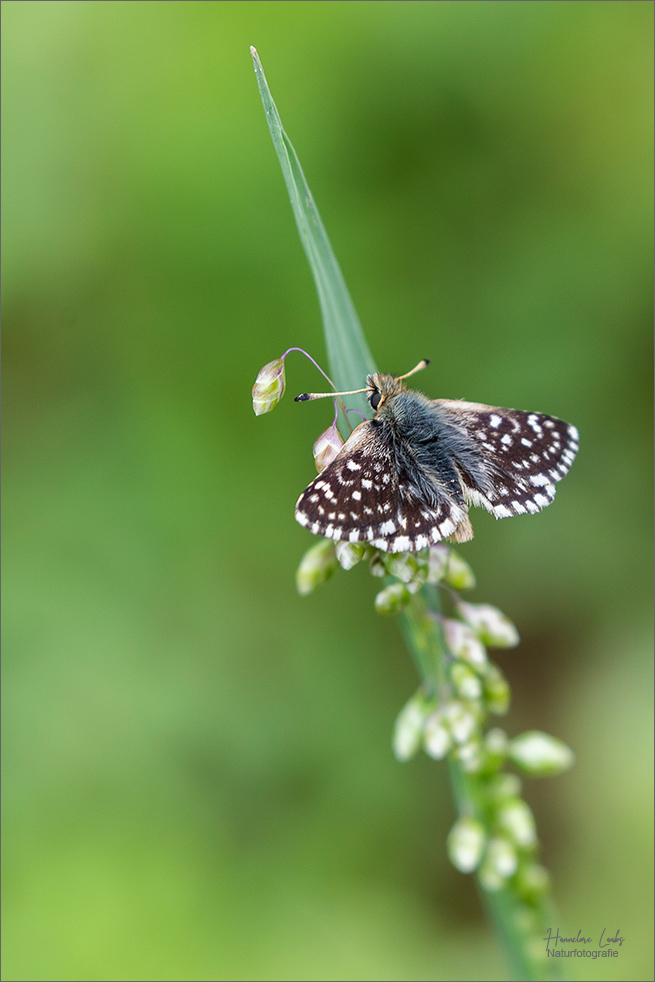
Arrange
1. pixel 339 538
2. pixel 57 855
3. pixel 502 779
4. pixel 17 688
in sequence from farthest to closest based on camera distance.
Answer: pixel 17 688 < pixel 57 855 < pixel 502 779 < pixel 339 538

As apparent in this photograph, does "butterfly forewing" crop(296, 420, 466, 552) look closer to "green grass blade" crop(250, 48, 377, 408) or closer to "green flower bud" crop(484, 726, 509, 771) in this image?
"green grass blade" crop(250, 48, 377, 408)

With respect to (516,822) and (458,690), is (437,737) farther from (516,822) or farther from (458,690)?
(516,822)

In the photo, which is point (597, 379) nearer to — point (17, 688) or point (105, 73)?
point (105, 73)

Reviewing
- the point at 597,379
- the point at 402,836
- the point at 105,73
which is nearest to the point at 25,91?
the point at 105,73

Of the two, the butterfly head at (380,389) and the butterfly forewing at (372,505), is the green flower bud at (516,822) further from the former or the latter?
the butterfly head at (380,389)

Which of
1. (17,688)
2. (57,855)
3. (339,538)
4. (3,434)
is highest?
(3,434)

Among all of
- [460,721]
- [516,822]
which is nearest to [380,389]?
[460,721]
